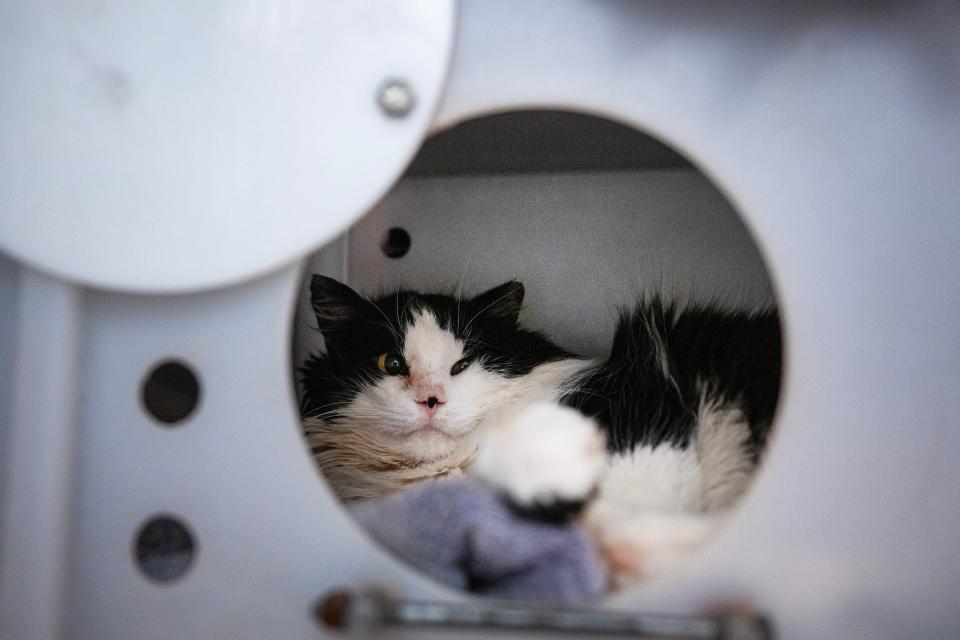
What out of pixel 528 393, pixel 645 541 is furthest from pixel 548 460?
pixel 528 393

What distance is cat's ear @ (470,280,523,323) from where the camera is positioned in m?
1.38

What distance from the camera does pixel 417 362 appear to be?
133 centimetres

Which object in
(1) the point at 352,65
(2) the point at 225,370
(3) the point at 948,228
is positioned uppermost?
(1) the point at 352,65

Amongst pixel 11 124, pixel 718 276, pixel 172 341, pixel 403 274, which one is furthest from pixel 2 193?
pixel 718 276

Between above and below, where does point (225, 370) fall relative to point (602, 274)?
below

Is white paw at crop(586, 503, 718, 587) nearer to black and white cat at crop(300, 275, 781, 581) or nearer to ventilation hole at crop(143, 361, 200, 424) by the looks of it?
black and white cat at crop(300, 275, 781, 581)

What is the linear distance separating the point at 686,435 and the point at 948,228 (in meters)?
0.48

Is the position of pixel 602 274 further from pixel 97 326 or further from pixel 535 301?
pixel 97 326

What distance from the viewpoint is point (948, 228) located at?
2.46 ft

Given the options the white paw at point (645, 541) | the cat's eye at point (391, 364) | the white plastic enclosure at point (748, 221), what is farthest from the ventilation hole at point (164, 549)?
the cat's eye at point (391, 364)

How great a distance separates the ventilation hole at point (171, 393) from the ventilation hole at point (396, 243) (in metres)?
0.56

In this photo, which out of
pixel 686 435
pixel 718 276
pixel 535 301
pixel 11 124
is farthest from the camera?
pixel 535 301

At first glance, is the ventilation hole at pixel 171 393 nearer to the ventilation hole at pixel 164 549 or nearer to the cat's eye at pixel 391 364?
the ventilation hole at pixel 164 549

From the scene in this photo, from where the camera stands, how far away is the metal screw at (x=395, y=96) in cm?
75
